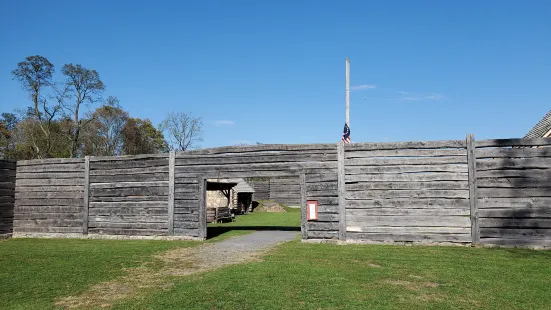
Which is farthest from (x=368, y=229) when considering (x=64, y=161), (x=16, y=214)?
(x=16, y=214)

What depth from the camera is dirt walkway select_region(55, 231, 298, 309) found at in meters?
6.36

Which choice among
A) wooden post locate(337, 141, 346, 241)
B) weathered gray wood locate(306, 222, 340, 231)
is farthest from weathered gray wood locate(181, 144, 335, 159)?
weathered gray wood locate(306, 222, 340, 231)

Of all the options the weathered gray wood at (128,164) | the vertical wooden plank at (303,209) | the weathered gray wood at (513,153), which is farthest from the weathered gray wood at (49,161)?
the weathered gray wood at (513,153)

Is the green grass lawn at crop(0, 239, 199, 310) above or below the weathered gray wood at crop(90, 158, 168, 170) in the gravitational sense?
below

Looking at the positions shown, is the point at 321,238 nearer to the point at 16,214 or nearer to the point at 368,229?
the point at 368,229

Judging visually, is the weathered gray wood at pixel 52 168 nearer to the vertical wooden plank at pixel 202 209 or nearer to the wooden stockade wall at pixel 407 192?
the vertical wooden plank at pixel 202 209

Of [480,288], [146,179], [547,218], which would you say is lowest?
[480,288]

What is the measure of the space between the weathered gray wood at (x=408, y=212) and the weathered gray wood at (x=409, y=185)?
26.5 inches

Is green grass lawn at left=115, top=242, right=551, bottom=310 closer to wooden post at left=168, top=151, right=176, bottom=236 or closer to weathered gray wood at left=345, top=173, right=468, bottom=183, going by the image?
weathered gray wood at left=345, top=173, right=468, bottom=183

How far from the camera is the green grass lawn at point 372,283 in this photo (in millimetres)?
5828

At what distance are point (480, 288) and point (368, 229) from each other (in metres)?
5.72

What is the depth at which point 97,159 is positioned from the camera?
1566 centimetres

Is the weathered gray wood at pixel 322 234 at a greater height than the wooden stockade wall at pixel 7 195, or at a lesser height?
lesser

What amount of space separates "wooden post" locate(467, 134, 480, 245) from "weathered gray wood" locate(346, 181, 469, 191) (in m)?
0.20
